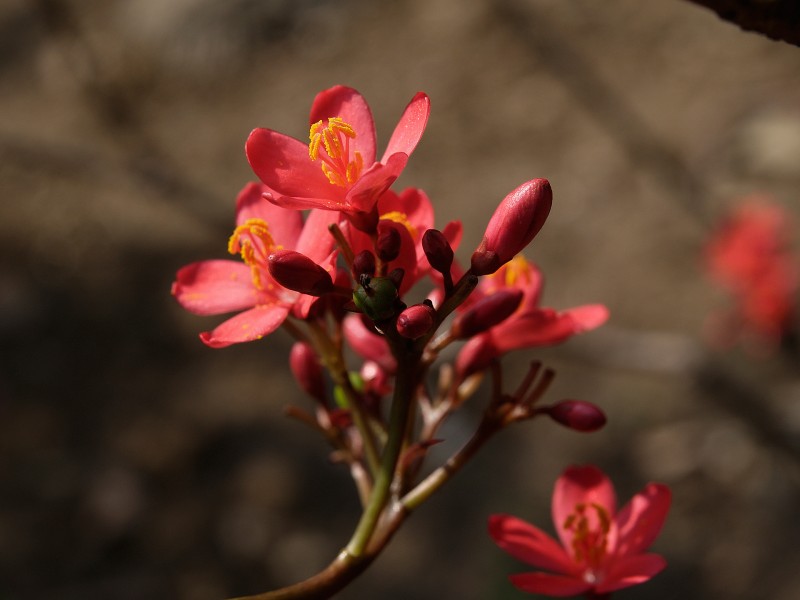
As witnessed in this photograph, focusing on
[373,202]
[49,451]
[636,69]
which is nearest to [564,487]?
[373,202]

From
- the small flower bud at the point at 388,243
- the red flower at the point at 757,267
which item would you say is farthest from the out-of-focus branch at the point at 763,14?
the red flower at the point at 757,267

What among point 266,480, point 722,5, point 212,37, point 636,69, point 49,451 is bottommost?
point 49,451

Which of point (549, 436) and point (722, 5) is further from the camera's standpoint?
point (549, 436)

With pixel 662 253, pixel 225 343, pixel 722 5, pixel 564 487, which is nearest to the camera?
pixel 722 5

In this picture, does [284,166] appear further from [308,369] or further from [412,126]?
[308,369]

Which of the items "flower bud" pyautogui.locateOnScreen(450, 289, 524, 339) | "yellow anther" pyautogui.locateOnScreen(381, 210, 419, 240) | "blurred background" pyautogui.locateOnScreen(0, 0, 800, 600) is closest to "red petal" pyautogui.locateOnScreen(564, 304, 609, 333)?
"flower bud" pyautogui.locateOnScreen(450, 289, 524, 339)

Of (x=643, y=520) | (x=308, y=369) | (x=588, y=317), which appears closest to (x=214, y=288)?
(x=308, y=369)

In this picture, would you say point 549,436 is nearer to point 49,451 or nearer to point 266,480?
point 266,480

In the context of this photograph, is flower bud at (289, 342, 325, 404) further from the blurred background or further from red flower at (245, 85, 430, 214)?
the blurred background
